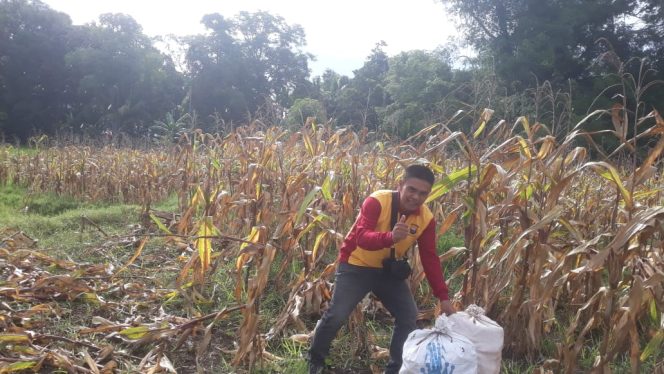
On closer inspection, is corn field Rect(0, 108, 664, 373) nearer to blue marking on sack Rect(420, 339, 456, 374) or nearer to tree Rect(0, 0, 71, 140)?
blue marking on sack Rect(420, 339, 456, 374)

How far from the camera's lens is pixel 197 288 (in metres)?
3.78

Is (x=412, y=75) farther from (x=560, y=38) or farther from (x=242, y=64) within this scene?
(x=242, y=64)

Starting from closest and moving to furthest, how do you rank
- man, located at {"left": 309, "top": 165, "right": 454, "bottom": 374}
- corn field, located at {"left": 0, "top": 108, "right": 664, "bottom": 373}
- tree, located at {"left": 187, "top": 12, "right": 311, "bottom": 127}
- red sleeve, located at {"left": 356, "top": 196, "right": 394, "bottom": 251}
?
1. corn field, located at {"left": 0, "top": 108, "right": 664, "bottom": 373}
2. red sleeve, located at {"left": 356, "top": 196, "right": 394, "bottom": 251}
3. man, located at {"left": 309, "top": 165, "right": 454, "bottom": 374}
4. tree, located at {"left": 187, "top": 12, "right": 311, "bottom": 127}

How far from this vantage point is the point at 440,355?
1.98 metres

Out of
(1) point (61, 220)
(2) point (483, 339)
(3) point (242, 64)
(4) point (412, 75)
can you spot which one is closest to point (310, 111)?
(1) point (61, 220)

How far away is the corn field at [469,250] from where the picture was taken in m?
2.22

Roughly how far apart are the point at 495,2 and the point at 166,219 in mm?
19040

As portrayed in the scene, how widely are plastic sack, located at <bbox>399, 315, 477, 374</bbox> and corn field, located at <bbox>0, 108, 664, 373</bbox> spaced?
1.65ft

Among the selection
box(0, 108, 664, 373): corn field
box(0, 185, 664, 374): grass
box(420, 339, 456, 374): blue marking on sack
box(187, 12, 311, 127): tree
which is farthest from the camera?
box(187, 12, 311, 127): tree

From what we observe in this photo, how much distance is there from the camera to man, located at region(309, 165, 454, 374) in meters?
2.46

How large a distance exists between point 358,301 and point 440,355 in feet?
2.33


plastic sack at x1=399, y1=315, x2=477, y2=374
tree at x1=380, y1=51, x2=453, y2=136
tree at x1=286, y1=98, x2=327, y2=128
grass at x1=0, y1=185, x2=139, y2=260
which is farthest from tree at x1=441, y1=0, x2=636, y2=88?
plastic sack at x1=399, y1=315, x2=477, y2=374

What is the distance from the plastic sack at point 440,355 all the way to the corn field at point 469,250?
0.50 meters

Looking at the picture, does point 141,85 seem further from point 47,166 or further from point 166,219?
point 166,219
